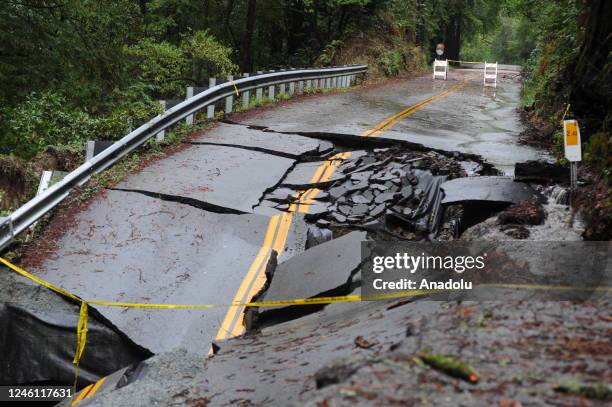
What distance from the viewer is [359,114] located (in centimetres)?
1645

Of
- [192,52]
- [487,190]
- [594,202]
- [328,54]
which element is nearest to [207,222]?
[487,190]

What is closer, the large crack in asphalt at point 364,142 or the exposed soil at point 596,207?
the exposed soil at point 596,207

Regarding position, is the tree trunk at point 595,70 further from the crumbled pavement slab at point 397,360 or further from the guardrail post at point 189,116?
the guardrail post at point 189,116


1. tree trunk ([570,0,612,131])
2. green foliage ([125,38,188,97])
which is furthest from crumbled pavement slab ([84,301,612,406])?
green foliage ([125,38,188,97])

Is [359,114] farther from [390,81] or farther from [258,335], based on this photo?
[390,81]

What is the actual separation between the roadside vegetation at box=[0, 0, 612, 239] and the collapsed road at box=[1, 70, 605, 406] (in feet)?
5.26

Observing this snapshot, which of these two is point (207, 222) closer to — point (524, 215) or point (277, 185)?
point (277, 185)

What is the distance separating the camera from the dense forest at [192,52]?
11164 millimetres

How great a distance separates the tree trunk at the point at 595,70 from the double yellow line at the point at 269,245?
13.5 feet

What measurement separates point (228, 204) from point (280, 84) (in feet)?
35.2

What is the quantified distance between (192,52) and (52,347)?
16607 millimetres

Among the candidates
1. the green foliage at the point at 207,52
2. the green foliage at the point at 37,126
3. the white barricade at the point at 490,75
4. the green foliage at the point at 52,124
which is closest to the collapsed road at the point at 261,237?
the green foliage at the point at 52,124

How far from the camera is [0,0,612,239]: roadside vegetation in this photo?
405 inches

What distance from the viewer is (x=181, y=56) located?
21.7 meters
